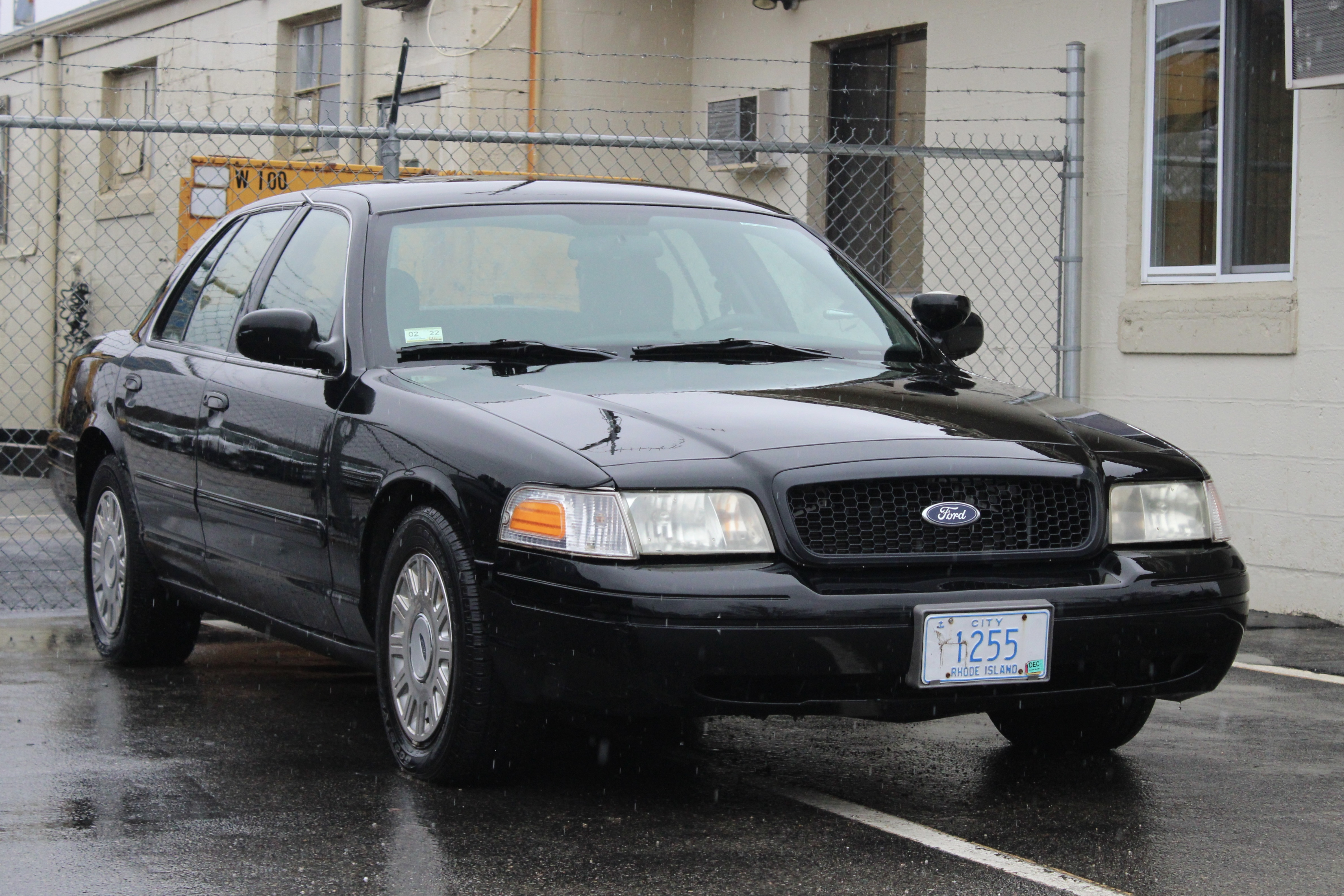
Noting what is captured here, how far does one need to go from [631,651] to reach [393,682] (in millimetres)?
1009

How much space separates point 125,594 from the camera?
21.5 ft

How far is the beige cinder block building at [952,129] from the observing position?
339 inches

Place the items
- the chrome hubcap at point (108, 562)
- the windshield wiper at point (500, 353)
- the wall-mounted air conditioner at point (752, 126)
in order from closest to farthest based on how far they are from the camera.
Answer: the windshield wiper at point (500, 353), the chrome hubcap at point (108, 562), the wall-mounted air conditioner at point (752, 126)

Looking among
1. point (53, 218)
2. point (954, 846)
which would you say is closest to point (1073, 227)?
point (954, 846)

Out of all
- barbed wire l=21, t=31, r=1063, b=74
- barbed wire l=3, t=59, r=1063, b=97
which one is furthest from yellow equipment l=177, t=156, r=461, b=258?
barbed wire l=3, t=59, r=1063, b=97

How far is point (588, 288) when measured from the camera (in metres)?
5.39

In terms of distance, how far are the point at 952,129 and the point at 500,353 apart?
672 cm

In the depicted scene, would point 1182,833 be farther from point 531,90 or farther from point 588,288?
point 531,90

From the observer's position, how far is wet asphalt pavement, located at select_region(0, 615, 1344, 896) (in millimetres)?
3920

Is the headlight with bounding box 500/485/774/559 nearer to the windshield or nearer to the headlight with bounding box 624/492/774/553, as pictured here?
the headlight with bounding box 624/492/774/553

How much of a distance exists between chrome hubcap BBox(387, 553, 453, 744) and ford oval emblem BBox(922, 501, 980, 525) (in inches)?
45.7

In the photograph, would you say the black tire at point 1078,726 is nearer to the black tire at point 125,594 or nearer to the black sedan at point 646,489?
the black sedan at point 646,489

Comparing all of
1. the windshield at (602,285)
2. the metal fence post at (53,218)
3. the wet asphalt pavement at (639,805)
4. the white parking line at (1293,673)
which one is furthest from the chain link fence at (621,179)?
the white parking line at (1293,673)

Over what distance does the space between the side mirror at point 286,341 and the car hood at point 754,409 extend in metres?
0.31
